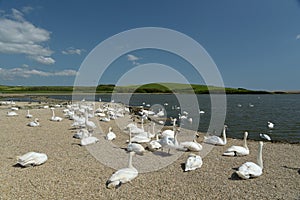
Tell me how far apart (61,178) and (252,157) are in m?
8.98

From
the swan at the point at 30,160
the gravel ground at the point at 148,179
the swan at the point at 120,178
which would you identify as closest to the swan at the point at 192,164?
the gravel ground at the point at 148,179

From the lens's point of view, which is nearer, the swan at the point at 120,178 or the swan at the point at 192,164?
the swan at the point at 120,178

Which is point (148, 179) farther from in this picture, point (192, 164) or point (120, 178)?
point (192, 164)

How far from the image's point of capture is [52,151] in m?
12.0

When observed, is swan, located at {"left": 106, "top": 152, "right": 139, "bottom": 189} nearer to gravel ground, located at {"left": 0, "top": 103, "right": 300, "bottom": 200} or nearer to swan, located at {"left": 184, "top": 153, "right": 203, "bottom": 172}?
gravel ground, located at {"left": 0, "top": 103, "right": 300, "bottom": 200}

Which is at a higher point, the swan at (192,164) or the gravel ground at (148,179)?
the swan at (192,164)

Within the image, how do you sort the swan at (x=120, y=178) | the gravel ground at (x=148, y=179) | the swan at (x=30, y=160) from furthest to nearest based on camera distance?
the swan at (x=30, y=160) → the swan at (x=120, y=178) → the gravel ground at (x=148, y=179)

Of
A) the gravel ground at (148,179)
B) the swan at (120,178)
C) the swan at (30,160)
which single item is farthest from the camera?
the swan at (30,160)

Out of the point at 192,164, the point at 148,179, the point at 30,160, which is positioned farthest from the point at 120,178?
the point at 30,160

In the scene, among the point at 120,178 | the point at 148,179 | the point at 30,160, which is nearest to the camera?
the point at 120,178

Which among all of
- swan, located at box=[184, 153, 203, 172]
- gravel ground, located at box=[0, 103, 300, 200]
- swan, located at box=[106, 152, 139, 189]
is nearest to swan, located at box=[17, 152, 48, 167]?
gravel ground, located at box=[0, 103, 300, 200]

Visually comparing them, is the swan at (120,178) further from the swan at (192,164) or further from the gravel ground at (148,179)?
the swan at (192,164)

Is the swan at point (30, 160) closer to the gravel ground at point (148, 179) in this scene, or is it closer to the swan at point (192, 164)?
the gravel ground at point (148, 179)

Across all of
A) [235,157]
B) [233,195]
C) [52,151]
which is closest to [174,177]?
[233,195]
